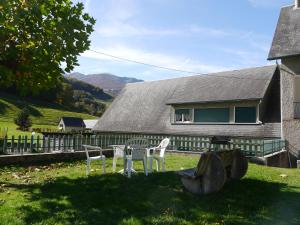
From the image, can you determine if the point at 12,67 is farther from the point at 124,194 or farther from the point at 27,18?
the point at 124,194

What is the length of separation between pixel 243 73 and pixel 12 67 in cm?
2012

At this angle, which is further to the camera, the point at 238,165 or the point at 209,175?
the point at 238,165

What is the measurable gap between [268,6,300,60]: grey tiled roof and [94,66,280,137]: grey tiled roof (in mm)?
3365

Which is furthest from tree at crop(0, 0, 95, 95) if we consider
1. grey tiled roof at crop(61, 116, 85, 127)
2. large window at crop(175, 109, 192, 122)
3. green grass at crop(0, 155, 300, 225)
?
grey tiled roof at crop(61, 116, 85, 127)

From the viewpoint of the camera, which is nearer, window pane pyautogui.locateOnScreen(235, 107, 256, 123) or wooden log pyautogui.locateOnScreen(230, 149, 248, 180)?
wooden log pyautogui.locateOnScreen(230, 149, 248, 180)

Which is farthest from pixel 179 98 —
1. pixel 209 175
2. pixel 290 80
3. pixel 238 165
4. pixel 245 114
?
pixel 209 175

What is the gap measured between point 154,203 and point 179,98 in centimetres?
1965

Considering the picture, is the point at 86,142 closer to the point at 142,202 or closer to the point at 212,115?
the point at 212,115

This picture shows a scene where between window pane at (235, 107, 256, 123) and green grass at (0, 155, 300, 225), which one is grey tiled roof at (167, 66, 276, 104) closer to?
window pane at (235, 107, 256, 123)

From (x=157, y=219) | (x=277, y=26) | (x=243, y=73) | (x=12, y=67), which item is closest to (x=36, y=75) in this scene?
(x=12, y=67)

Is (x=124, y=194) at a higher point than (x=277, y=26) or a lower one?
lower

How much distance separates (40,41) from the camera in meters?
9.20

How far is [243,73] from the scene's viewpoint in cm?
2583

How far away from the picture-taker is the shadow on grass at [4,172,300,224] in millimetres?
5867
